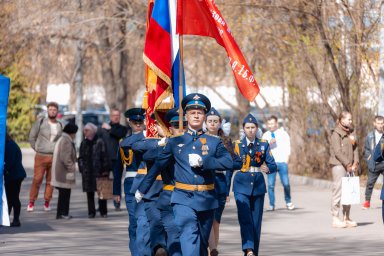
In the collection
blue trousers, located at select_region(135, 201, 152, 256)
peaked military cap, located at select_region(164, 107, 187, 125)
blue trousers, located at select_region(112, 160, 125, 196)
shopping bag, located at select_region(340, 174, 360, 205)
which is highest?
peaked military cap, located at select_region(164, 107, 187, 125)

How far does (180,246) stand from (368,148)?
1035cm

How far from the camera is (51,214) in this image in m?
20.1

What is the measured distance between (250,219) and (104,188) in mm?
6027

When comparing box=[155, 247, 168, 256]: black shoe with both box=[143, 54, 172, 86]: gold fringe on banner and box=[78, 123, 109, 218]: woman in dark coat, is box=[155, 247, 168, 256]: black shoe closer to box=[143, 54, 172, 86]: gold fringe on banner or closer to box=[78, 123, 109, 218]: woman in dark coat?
box=[143, 54, 172, 86]: gold fringe on banner

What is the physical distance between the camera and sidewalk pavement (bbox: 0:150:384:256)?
48.5ft

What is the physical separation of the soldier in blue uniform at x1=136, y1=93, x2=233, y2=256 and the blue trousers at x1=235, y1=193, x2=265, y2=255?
6.88ft

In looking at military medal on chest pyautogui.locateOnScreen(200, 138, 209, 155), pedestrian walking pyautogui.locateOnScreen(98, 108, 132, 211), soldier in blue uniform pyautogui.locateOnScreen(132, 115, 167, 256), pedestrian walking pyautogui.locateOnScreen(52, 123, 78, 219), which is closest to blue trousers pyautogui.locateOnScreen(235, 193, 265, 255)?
soldier in blue uniform pyautogui.locateOnScreen(132, 115, 167, 256)

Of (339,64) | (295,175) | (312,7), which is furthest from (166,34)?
(295,175)

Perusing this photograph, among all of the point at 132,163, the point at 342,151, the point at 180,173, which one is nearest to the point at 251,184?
the point at 132,163

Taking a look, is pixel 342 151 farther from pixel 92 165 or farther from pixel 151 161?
pixel 151 161

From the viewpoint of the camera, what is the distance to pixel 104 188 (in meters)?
19.3

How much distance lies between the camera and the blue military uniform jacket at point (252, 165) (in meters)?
13.9

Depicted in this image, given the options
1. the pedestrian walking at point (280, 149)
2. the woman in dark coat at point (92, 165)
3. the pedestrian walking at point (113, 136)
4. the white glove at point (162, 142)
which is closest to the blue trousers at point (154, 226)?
the white glove at point (162, 142)

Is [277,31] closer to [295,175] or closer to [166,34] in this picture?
[295,175]
